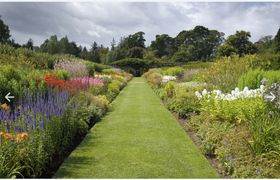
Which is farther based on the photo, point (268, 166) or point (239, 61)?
point (239, 61)

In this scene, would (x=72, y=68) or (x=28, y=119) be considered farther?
(x=72, y=68)

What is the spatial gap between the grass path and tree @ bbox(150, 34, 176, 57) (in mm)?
57066

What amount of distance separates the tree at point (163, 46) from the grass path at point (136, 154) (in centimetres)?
5707

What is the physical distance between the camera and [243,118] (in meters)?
6.22

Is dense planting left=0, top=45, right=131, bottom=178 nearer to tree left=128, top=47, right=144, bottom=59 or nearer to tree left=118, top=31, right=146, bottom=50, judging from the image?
tree left=128, top=47, right=144, bottom=59

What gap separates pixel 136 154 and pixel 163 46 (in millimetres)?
61992

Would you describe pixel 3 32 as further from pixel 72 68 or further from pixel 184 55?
pixel 72 68

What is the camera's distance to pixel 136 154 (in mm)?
5828

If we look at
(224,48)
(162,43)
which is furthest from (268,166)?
(162,43)

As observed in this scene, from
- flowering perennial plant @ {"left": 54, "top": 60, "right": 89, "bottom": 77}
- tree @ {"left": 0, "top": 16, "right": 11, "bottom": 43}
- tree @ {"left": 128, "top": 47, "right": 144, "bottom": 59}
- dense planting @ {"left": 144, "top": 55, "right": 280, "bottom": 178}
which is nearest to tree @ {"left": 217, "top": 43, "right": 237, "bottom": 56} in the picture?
tree @ {"left": 128, "top": 47, "right": 144, "bottom": 59}

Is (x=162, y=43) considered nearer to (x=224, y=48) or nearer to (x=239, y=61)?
(x=224, y=48)

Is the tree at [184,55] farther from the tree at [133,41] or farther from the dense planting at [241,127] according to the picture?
the dense planting at [241,127]

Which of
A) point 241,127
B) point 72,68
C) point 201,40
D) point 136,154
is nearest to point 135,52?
point 201,40

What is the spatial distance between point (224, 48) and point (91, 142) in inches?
1617
